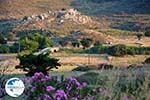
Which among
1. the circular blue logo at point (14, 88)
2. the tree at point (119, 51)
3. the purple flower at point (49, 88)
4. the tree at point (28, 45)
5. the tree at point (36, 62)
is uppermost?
the circular blue logo at point (14, 88)

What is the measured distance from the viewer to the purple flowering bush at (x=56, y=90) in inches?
301

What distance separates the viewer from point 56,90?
7980mm

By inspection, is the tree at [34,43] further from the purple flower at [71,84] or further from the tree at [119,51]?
the purple flower at [71,84]

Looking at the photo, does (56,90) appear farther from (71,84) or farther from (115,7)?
(115,7)

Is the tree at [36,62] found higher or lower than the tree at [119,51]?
higher

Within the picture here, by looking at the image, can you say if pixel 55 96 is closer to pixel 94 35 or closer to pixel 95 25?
pixel 94 35

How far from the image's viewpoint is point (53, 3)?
114 metres

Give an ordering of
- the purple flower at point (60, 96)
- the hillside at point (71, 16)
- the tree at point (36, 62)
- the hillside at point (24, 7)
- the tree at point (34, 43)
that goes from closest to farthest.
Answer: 1. the purple flower at point (60, 96)
2. the tree at point (36, 62)
3. the tree at point (34, 43)
4. the hillside at point (71, 16)
5. the hillside at point (24, 7)

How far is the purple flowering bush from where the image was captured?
7645 mm

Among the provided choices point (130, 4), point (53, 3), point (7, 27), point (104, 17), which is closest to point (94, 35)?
point (7, 27)

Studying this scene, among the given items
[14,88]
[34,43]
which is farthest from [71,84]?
[34,43]

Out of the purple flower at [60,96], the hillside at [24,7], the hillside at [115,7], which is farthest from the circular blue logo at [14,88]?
the hillside at [115,7]

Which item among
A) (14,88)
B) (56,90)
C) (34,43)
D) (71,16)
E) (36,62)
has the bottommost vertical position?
(71,16)

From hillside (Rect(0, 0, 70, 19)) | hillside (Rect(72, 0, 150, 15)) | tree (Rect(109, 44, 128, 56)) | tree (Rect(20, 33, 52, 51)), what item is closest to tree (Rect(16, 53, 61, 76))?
tree (Rect(109, 44, 128, 56))
